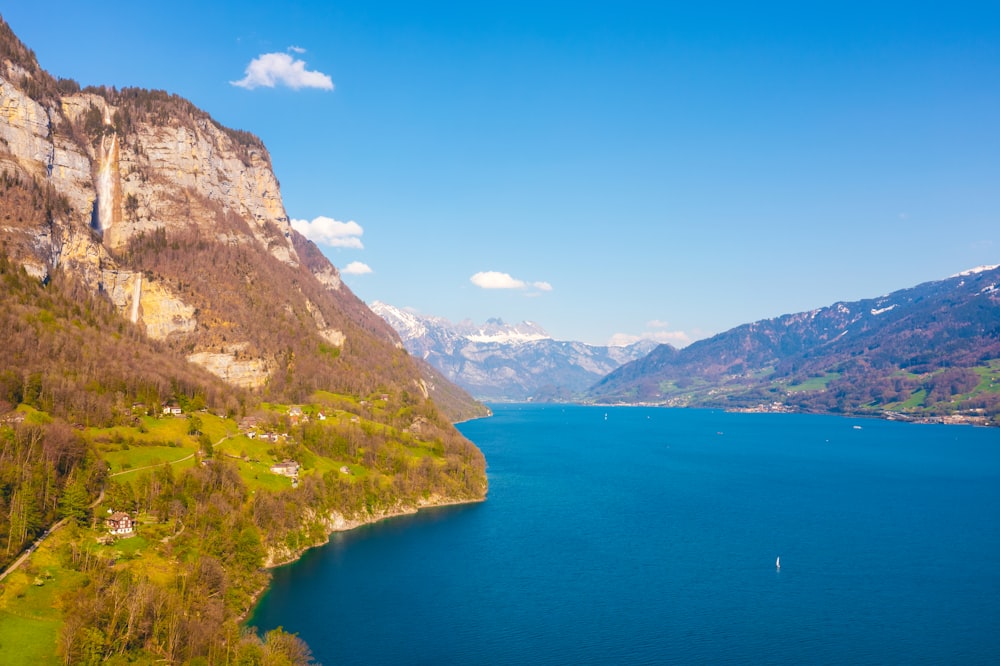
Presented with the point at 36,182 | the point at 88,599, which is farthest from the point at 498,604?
the point at 36,182

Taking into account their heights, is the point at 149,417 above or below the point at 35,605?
above

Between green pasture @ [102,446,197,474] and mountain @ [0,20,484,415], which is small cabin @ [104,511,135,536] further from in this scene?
mountain @ [0,20,484,415]

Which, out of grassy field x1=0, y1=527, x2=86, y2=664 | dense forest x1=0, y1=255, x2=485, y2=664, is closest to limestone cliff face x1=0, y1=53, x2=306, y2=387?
dense forest x1=0, y1=255, x2=485, y2=664

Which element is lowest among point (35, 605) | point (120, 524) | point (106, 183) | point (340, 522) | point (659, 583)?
point (659, 583)

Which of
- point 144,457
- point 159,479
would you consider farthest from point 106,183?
point 159,479

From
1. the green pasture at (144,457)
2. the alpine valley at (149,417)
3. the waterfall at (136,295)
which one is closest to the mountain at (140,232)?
the waterfall at (136,295)

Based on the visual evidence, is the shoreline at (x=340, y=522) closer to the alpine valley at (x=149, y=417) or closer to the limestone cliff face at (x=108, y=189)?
the alpine valley at (x=149, y=417)

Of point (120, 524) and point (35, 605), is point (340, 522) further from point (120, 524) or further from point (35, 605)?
point (35, 605)
